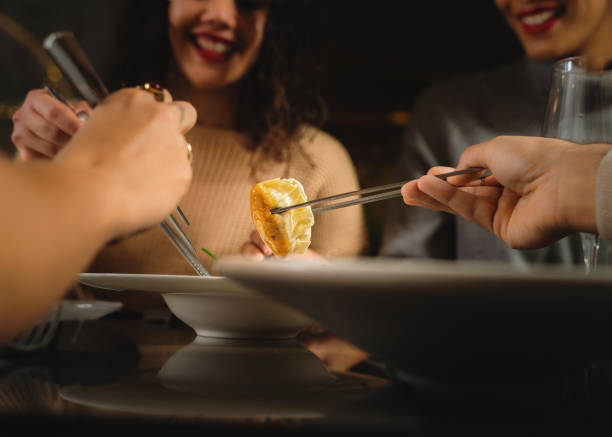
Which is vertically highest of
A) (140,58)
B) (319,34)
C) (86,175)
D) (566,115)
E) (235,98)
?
(319,34)

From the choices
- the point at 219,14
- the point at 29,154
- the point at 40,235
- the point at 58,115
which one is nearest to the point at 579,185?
the point at 40,235

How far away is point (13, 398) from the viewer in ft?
1.06

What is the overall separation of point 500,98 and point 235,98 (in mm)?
842

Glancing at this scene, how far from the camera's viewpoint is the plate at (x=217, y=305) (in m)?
0.52

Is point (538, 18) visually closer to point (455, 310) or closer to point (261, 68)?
point (261, 68)

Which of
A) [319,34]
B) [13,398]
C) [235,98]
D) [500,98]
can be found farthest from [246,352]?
[319,34]

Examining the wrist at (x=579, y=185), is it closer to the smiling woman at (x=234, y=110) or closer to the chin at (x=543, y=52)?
the smiling woman at (x=234, y=110)

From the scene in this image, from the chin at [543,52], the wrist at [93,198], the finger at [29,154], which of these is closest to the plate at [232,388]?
the wrist at [93,198]

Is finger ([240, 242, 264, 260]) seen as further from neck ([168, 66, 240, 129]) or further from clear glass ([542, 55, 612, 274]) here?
neck ([168, 66, 240, 129])

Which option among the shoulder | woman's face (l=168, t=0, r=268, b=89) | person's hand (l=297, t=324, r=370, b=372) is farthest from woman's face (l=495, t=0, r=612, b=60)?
person's hand (l=297, t=324, r=370, b=372)

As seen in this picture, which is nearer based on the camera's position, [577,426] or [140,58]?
[577,426]

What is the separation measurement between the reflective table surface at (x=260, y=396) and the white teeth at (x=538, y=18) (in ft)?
3.89

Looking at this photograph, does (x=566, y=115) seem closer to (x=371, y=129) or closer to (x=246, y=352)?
(x=246, y=352)

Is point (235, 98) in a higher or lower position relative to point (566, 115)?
higher
